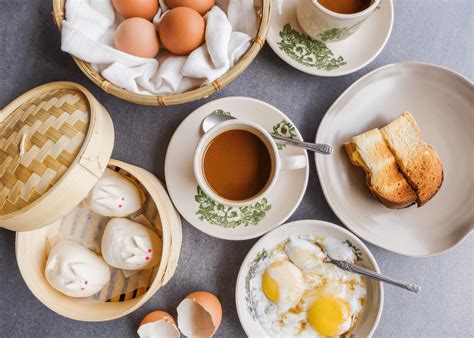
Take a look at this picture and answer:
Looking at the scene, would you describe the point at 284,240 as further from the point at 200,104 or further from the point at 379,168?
the point at 200,104

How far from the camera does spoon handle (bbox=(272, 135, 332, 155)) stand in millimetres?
970

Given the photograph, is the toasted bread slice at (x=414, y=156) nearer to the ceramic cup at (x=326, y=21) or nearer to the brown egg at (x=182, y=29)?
the ceramic cup at (x=326, y=21)

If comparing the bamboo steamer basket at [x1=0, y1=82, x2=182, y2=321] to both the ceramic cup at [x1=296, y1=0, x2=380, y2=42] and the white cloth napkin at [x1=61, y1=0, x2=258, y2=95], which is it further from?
the ceramic cup at [x1=296, y1=0, x2=380, y2=42]

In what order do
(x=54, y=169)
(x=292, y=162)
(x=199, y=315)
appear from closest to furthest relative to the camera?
(x=54, y=169), (x=292, y=162), (x=199, y=315)

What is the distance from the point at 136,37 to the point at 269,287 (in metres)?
0.66

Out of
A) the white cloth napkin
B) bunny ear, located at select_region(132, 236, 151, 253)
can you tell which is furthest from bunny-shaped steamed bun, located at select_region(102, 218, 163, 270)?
the white cloth napkin

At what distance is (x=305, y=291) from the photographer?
106 cm

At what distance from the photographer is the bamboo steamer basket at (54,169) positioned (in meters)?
0.83

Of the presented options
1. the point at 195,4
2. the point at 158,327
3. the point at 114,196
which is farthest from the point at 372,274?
the point at 195,4

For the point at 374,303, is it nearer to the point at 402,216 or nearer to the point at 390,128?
the point at 402,216

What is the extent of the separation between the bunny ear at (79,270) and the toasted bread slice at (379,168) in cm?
68

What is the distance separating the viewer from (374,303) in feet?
3.42

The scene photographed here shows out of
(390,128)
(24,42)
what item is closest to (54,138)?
(24,42)

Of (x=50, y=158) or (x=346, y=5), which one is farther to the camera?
(x=346, y=5)
